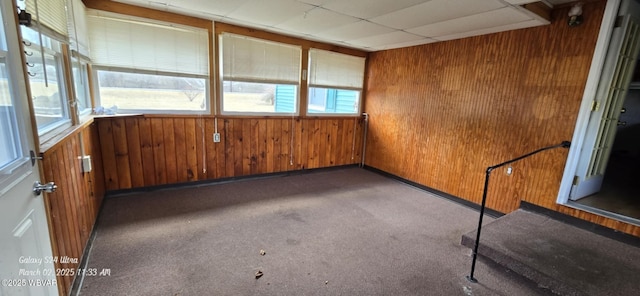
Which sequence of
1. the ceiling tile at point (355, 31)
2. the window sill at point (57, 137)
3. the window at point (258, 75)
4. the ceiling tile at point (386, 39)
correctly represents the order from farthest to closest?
1. the window at point (258, 75)
2. the ceiling tile at point (386, 39)
3. the ceiling tile at point (355, 31)
4. the window sill at point (57, 137)

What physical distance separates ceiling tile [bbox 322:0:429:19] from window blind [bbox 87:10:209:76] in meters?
1.80

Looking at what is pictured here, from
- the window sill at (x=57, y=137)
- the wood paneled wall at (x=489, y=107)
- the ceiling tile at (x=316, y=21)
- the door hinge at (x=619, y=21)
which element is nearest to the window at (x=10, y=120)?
the window sill at (x=57, y=137)

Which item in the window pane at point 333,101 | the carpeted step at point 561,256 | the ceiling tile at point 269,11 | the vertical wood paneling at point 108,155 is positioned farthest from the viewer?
the window pane at point 333,101

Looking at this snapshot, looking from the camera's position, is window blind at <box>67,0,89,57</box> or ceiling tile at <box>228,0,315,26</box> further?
ceiling tile at <box>228,0,315,26</box>

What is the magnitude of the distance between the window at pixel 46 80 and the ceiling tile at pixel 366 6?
211 cm

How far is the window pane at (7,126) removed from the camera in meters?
1.04

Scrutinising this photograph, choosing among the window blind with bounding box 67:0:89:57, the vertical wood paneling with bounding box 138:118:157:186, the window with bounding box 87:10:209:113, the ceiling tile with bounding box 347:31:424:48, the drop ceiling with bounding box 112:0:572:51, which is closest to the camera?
the window blind with bounding box 67:0:89:57

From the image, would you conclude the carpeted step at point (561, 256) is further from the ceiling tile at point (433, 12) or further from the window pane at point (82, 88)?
the window pane at point (82, 88)

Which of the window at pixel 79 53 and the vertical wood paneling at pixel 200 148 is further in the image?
the vertical wood paneling at pixel 200 148

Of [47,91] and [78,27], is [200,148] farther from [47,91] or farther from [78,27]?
[47,91]

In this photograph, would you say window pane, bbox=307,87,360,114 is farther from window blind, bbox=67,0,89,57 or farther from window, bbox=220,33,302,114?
window blind, bbox=67,0,89,57

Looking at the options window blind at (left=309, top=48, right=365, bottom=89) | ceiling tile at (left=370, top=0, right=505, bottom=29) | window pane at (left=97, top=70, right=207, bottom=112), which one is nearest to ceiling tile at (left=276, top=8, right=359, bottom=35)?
ceiling tile at (left=370, top=0, right=505, bottom=29)

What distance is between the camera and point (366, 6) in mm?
2553

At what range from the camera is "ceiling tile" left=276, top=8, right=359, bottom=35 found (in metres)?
2.86
